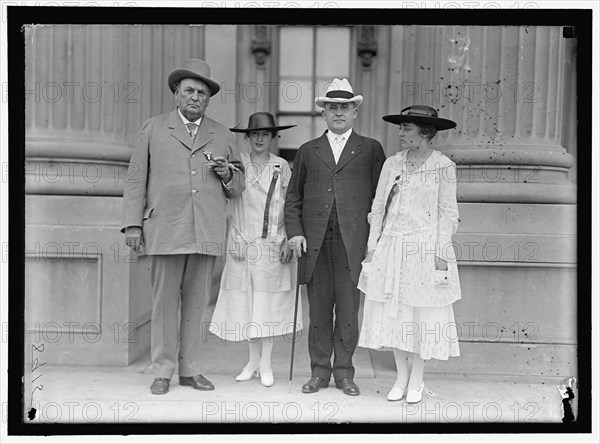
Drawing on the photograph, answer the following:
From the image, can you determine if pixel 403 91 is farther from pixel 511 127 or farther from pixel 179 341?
pixel 179 341

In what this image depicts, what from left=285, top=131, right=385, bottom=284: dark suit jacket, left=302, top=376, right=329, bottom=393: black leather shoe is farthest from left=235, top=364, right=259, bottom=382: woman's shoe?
left=285, top=131, right=385, bottom=284: dark suit jacket

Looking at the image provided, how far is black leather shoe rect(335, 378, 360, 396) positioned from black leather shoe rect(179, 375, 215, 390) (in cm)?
79

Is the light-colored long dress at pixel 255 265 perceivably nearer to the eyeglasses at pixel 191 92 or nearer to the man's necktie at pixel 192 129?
the man's necktie at pixel 192 129

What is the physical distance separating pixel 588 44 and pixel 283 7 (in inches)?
69.2

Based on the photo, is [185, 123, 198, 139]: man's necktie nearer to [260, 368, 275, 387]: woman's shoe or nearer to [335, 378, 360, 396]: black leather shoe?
[260, 368, 275, 387]: woman's shoe

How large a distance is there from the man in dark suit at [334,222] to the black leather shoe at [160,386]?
85cm

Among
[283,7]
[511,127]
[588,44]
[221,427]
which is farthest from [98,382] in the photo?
[588,44]

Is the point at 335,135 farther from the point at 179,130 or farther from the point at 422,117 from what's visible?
the point at 179,130

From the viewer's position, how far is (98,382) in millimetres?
4871

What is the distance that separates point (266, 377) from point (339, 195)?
123 cm

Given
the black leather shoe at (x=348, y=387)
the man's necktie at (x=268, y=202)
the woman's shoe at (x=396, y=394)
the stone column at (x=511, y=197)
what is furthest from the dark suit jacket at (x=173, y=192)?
the stone column at (x=511, y=197)

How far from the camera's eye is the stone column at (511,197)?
5074 millimetres

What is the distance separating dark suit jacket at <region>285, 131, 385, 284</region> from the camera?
457cm

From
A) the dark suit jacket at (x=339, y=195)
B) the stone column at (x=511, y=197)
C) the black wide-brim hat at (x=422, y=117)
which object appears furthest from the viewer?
the stone column at (x=511, y=197)
